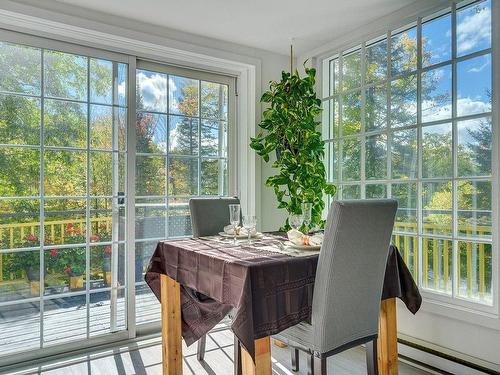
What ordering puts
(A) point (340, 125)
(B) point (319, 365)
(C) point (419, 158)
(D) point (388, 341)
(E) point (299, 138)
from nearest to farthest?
(B) point (319, 365) < (D) point (388, 341) < (C) point (419, 158) < (E) point (299, 138) < (A) point (340, 125)

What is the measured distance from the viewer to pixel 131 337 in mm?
3064

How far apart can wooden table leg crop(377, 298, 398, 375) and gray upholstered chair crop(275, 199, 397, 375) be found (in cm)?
30

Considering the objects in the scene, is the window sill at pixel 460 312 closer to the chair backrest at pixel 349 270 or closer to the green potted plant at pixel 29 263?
the chair backrest at pixel 349 270

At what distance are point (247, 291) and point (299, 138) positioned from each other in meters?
2.02

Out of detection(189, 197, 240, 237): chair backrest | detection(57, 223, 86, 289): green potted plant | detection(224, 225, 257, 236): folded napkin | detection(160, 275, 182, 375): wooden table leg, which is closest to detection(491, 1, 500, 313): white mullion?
detection(224, 225, 257, 236): folded napkin

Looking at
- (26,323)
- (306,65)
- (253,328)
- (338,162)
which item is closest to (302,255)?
(253,328)

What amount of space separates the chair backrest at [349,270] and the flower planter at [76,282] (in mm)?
1990

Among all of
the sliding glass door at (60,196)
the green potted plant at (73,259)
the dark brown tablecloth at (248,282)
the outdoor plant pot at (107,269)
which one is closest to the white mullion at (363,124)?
the dark brown tablecloth at (248,282)

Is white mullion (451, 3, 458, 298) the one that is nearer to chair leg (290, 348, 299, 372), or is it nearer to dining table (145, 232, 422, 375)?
dining table (145, 232, 422, 375)

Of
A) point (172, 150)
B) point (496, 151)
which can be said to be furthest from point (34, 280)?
point (496, 151)

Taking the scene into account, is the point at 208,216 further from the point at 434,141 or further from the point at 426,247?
the point at 434,141

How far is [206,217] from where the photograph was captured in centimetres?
274

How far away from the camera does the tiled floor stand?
249 centimetres

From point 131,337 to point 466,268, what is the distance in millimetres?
2537
